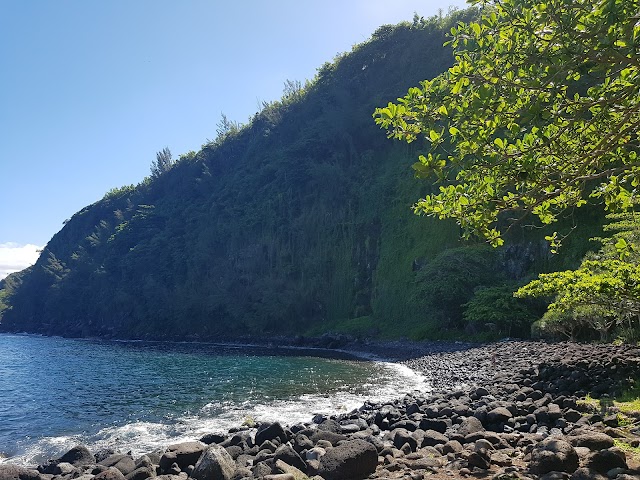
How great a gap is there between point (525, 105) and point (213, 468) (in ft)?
24.8

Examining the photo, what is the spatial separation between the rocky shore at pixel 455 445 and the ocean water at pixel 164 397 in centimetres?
269

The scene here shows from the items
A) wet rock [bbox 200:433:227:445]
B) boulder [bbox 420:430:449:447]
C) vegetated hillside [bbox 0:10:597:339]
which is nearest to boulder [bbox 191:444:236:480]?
boulder [bbox 420:430:449:447]

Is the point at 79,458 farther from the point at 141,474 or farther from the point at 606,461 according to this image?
the point at 606,461

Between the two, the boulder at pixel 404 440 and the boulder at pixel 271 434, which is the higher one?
the boulder at pixel 404 440

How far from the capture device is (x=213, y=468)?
26.6 ft

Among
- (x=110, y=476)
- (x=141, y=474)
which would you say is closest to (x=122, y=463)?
(x=110, y=476)

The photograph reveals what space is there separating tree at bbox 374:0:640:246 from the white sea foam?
11711mm

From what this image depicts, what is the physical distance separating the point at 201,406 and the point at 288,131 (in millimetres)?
69184

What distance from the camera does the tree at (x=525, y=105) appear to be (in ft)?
17.8

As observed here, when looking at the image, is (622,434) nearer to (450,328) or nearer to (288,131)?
(450,328)

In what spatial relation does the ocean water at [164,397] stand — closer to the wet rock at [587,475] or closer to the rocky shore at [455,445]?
the rocky shore at [455,445]

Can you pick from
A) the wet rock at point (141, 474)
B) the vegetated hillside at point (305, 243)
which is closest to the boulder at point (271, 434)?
the wet rock at point (141, 474)

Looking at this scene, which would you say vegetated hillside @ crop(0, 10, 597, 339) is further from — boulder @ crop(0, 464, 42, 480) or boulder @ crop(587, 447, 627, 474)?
boulder @ crop(0, 464, 42, 480)

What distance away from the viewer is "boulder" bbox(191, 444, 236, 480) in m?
8.05
